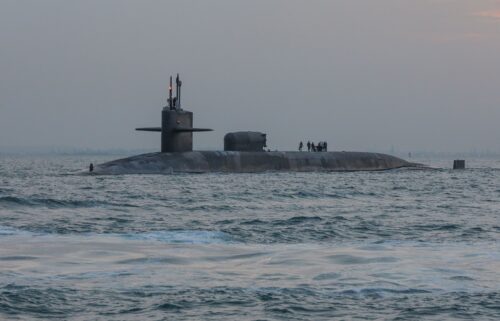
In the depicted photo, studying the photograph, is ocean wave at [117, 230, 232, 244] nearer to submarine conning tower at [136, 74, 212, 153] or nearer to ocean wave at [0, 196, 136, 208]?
ocean wave at [0, 196, 136, 208]

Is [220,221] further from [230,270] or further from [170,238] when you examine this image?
[230,270]

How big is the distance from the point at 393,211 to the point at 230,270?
49.5 ft

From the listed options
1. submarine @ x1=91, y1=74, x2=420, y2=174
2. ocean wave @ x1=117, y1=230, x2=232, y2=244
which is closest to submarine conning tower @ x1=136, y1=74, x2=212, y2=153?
submarine @ x1=91, y1=74, x2=420, y2=174

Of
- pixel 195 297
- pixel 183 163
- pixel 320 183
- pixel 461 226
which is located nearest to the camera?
pixel 195 297

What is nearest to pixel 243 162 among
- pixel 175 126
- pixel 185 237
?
pixel 175 126

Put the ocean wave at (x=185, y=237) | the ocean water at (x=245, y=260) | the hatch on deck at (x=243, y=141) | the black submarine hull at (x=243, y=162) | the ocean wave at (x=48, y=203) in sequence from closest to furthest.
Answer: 1. the ocean water at (x=245, y=260)
2. the ocean wave at (x=185, y=237)
3. the ocean wave at (x=48, y=203)
4. the black submarine hull at (x=243, y=162)
5. the hatch on deck at (x=243, y=141)

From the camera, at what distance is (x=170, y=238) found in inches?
787

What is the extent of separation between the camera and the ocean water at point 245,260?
11.7 meters

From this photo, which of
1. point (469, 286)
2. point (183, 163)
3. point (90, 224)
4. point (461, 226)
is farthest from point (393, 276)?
point (183, 163)

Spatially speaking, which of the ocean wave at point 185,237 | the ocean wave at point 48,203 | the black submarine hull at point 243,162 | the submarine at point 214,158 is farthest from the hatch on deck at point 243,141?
the ocean wave at point 185,237

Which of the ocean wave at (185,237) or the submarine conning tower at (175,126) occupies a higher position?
the submarine conning tower at (175,126)

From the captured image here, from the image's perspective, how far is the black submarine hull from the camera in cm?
5272

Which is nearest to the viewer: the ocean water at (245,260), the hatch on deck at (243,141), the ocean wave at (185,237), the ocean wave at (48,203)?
the ocean water at (245,260)

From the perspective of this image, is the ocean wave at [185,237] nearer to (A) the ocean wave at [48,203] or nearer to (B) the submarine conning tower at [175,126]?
(A) the ocean wave at [48,203]
